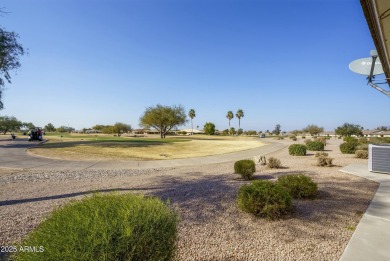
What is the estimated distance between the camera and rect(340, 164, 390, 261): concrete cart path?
3.84 m

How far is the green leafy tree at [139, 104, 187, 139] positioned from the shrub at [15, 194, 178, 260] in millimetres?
57604

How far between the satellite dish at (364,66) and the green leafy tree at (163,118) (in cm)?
5172

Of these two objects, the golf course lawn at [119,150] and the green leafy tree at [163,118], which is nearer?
the golf course lawn at [119,150]

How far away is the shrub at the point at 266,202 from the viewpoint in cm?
567

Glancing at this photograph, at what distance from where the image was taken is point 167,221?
2898 mm

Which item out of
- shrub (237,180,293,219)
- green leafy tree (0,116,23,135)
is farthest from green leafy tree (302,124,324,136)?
green leafy tree (0,116,23,135)

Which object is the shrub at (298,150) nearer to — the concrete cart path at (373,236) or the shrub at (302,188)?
the concrete cart path at (373,236)

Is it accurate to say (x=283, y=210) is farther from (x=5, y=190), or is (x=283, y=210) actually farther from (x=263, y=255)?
(x=5, y=190)

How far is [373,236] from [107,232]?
17.3ft

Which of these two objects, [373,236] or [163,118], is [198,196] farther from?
[163,118]

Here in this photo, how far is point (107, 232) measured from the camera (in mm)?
2398

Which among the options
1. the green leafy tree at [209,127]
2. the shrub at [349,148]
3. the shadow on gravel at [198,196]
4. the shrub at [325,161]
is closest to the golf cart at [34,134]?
the shadow on gravel at [198,196]

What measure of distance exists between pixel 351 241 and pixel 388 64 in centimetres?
558

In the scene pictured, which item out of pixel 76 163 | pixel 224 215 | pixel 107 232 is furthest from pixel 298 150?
pixel 107 232
